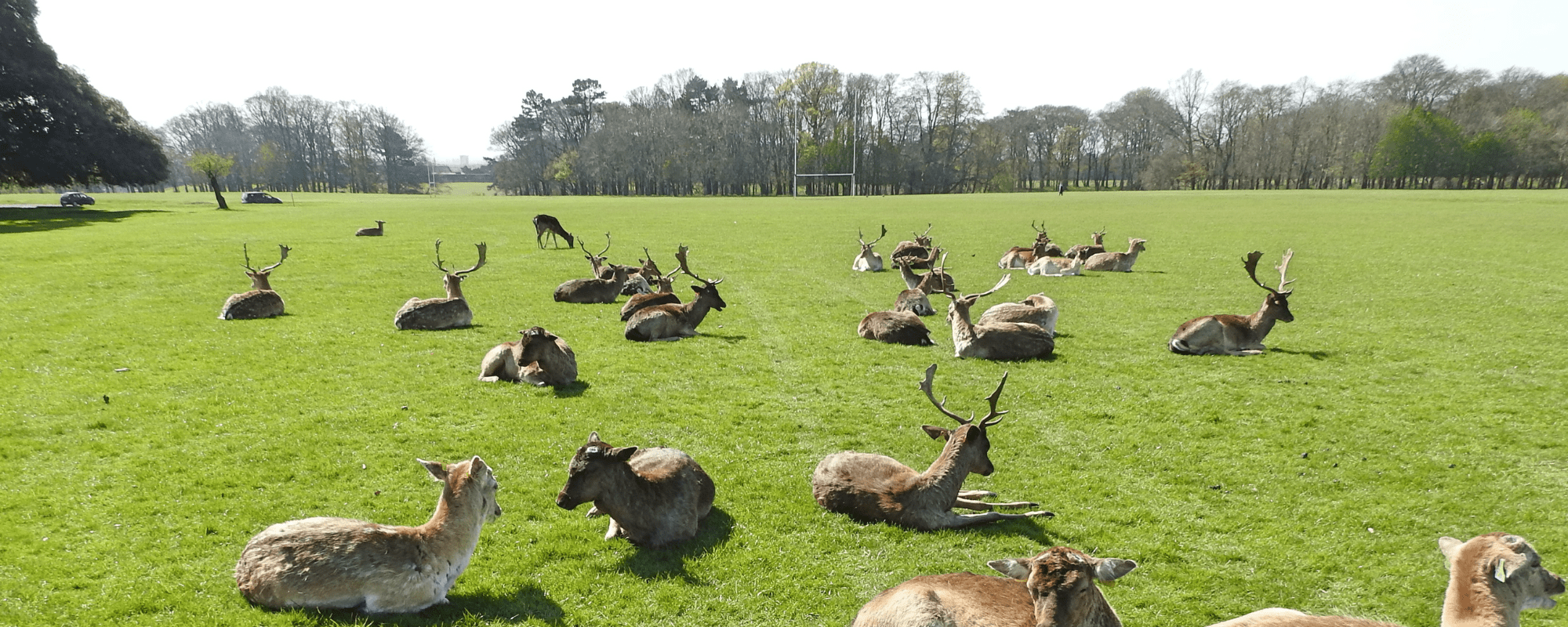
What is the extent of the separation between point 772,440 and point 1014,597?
4286mm

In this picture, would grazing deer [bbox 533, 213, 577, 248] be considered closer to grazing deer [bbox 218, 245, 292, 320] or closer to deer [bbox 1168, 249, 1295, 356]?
grazing deer [bbox 218, 245, 292, 320]

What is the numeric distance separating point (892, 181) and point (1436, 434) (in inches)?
3836

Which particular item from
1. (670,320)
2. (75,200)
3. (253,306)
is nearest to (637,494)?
(670,320)

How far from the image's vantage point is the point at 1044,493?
266 inches

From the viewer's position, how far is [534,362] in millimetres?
10109

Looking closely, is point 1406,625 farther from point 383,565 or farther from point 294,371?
point 294,371

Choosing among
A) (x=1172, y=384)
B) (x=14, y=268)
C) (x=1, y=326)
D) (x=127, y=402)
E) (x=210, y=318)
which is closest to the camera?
(x=127, y=402)

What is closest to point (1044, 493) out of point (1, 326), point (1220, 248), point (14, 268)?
point (1, 326)

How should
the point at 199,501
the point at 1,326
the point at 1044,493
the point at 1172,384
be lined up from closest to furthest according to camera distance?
the point at 199,501 → the point at 1044,493 → the point at 1172,384 → the point at 1,326

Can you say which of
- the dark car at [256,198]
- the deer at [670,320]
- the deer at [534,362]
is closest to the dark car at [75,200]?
the dark car at [256,198]

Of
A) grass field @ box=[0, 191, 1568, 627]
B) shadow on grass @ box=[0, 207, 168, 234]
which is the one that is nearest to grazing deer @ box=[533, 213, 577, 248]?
grass field @ box=[0, 191, 1568, 627]

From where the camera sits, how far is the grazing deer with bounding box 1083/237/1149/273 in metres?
21.8

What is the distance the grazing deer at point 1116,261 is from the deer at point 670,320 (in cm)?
1343

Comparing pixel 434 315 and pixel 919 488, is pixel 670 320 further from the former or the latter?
pixel 919 488
